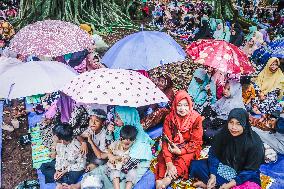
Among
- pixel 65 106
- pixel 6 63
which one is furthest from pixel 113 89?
pixel 6 63

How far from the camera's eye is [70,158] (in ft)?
16.7

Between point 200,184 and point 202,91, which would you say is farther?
point 202,91

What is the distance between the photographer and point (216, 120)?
645 centimetres

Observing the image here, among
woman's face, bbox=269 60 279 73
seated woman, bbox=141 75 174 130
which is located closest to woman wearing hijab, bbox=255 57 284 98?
woman's face, bbox=269 60 279 73

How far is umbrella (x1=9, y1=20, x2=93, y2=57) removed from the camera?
6.85 meters

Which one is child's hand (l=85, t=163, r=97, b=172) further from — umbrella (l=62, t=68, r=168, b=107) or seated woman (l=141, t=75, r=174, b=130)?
seated woman (l=141, t=75, r=174, b=130)

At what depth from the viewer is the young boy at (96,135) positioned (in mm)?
5152

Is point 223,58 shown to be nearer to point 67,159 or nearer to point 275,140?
point 275,140

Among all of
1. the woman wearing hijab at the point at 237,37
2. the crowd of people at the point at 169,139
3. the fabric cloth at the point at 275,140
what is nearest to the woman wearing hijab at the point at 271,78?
the crowd of people at the point at 169,139

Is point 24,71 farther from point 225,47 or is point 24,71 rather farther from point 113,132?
point 225,47

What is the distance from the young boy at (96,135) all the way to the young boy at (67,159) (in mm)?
90

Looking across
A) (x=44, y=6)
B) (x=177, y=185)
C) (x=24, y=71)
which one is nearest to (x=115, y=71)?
Result: (x=24, y=71)

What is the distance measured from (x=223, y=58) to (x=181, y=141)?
172 cm

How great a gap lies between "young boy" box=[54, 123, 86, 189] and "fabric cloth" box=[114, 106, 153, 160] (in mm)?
601
